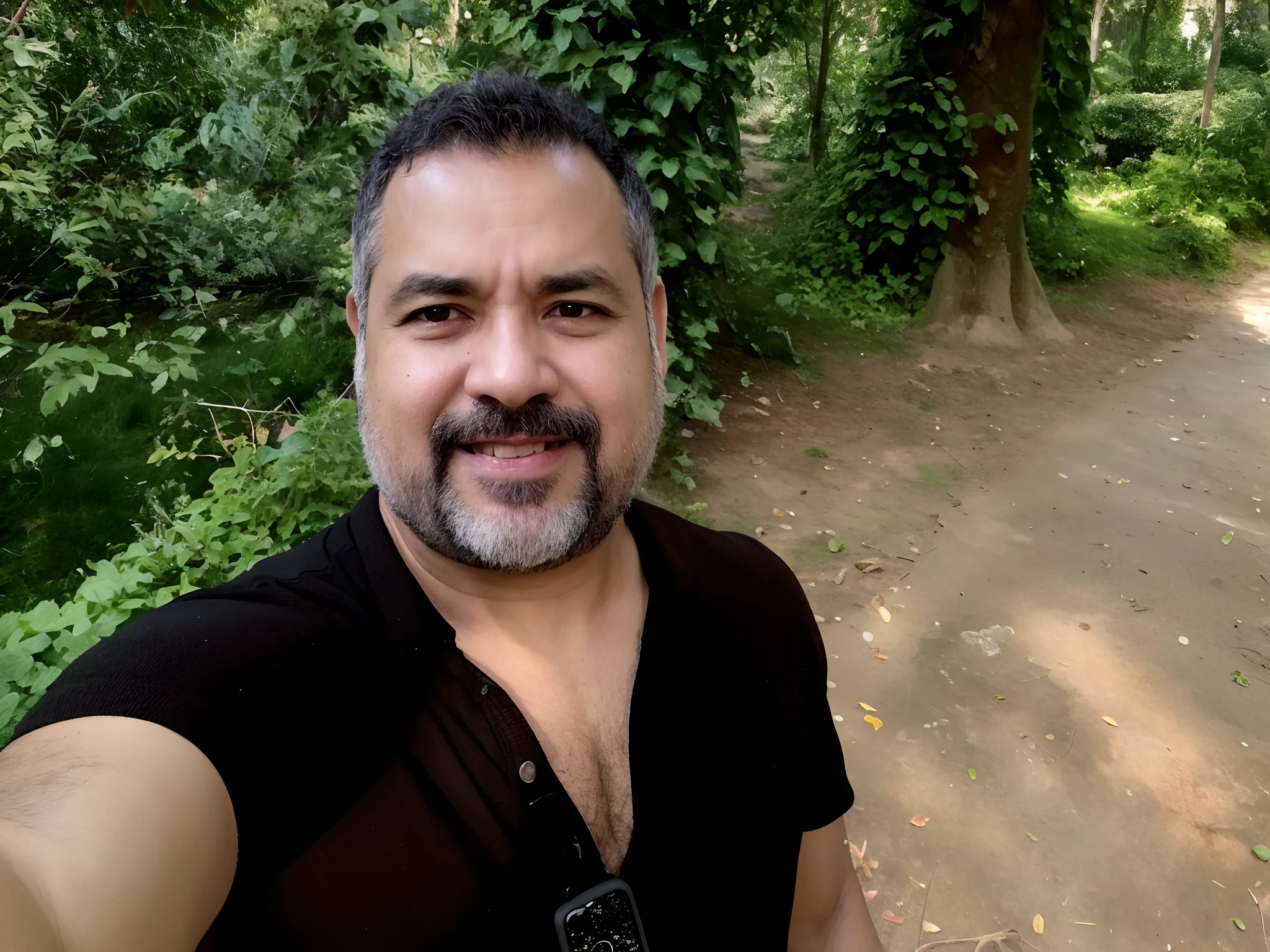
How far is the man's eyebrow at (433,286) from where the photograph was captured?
114 cm

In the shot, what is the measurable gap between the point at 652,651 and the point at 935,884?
1780 millimetres

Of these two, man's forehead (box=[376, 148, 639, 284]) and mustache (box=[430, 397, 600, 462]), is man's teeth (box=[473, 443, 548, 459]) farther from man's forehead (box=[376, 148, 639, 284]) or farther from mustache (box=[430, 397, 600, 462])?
man's forehead (box=[376, 148, 639, 284])

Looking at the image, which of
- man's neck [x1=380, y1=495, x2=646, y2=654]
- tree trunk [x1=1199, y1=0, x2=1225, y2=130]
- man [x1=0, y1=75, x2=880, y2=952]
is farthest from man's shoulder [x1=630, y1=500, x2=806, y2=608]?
tree trunk [x1=1199, y1=0, x2=1225, y2=130]

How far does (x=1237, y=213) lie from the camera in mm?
12273

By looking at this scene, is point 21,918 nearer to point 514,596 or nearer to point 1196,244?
point 514,596

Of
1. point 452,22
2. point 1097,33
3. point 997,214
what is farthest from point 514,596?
point 1097,33

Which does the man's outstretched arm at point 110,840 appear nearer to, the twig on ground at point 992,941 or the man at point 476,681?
the man at point 476,681

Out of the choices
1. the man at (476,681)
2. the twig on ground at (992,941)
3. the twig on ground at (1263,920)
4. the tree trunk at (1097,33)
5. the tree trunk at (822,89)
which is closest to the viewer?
the man at (476,681)

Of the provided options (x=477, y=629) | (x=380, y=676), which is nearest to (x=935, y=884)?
(x=477, y=629)

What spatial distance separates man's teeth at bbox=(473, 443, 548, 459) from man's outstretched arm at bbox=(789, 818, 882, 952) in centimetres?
90

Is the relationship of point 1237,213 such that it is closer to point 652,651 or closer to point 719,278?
point 719,278

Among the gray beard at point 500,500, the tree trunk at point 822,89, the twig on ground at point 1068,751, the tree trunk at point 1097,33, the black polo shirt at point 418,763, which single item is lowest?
the twig on ground at point 1068,751

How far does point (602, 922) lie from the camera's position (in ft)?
3.33

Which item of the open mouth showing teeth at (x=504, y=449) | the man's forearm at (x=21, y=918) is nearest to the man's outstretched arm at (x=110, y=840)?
the man's forearm at (x=21, y=918)
